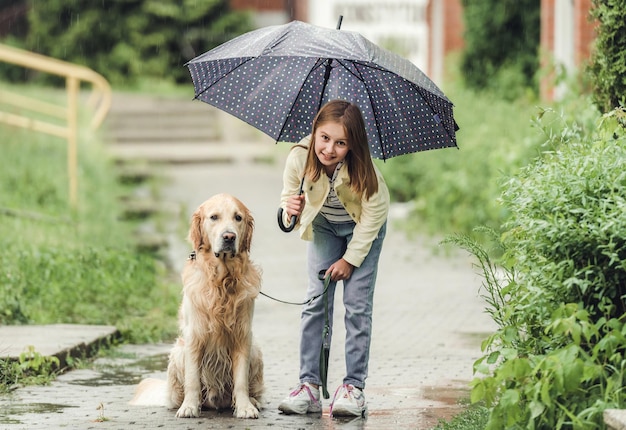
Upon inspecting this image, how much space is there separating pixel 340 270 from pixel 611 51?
2049mm

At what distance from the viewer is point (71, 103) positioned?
13961mm

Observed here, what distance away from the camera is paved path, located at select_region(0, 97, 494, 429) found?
19.1ft

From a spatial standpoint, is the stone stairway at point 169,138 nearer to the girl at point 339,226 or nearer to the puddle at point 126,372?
the puddle at point 126,372

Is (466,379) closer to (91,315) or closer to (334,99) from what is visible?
(334,99)

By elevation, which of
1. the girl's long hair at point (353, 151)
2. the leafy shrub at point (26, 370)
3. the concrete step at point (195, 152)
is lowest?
the leafy shrub at point (26, 370)

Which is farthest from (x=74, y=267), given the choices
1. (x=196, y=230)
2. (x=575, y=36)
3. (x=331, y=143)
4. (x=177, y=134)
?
(x=177, y=134)

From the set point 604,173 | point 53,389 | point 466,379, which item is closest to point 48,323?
point 53,389

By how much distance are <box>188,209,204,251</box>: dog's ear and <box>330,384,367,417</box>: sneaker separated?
1054 mm

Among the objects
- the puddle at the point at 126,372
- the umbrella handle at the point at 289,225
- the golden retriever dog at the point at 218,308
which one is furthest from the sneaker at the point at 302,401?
the puddle at the point at 126,372

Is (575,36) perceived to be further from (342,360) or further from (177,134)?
(177,134)

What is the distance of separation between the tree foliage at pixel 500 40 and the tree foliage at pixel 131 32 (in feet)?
32.3

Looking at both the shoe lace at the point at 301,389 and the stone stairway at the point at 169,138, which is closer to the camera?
the shoe lace at the point at 301,389

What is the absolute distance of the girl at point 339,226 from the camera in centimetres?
577

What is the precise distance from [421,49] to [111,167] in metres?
6.66
